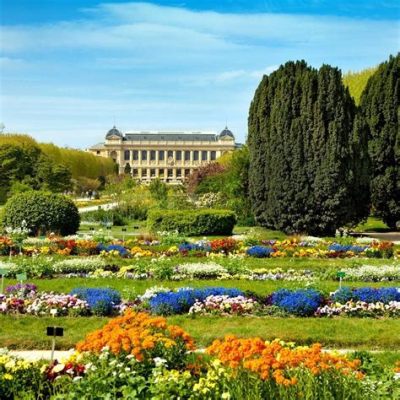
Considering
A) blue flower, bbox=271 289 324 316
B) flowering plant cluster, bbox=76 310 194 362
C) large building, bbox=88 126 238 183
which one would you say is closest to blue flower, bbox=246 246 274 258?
blue flower, bbox=271 289 324 316

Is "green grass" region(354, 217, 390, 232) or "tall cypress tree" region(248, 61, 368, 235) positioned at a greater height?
"tall cypress tree" region(248, 61, 368, 235)

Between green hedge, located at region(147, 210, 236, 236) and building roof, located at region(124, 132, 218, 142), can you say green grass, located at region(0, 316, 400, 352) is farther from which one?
building roof, located at region(124, 132, 218, 142)

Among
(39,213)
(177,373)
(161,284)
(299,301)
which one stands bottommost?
(161,284)

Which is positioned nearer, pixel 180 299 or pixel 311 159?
pixel 180 299

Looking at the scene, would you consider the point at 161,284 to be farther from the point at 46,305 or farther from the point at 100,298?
the point at 46,305

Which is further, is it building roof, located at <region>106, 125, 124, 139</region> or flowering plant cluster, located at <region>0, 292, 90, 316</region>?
building roof, located at <region>106, 125, 124, 139</region>

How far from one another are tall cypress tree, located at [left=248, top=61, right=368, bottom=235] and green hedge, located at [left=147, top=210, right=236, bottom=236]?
2041mm

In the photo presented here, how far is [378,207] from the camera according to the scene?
2653cm

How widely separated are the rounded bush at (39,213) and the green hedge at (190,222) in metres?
2.79

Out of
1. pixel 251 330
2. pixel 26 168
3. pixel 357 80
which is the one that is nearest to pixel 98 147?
pixel 26 168

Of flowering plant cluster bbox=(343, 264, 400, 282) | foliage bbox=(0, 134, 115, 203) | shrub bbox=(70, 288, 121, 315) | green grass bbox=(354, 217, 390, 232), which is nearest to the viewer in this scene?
shrub bbox=(70, 288, 121, 315)

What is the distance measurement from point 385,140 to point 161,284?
17.7 metres

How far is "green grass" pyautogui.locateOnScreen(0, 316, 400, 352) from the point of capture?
→ 7508 millimetres

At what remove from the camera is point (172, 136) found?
410 feet
